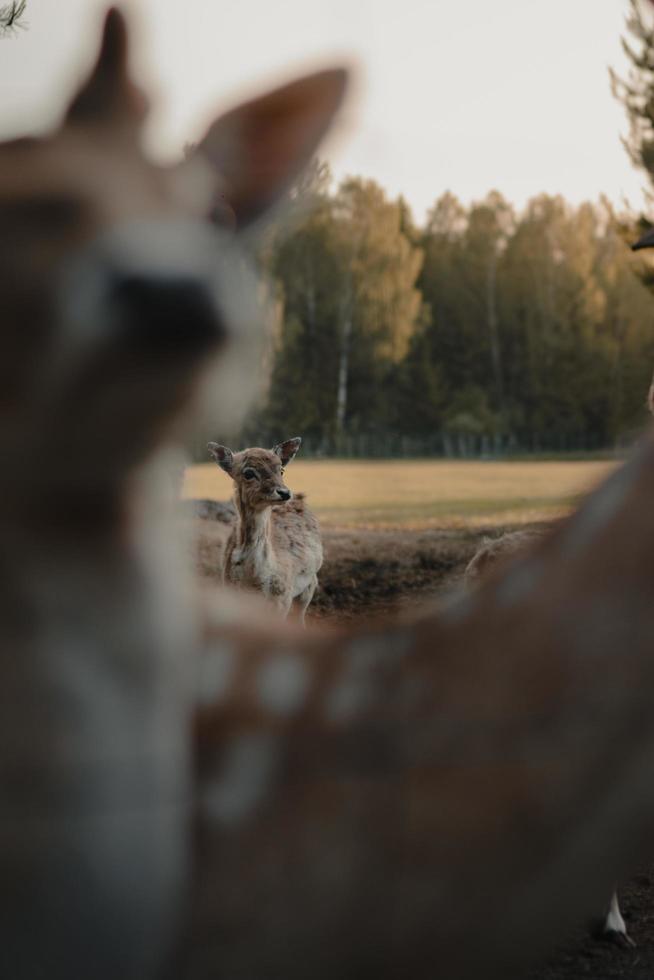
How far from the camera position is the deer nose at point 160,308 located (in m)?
0.20

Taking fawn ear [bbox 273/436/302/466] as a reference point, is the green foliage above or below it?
above

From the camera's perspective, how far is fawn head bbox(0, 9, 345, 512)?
0.20m

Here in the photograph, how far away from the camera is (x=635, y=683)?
236 mm

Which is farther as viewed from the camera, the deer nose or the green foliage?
the green foliage

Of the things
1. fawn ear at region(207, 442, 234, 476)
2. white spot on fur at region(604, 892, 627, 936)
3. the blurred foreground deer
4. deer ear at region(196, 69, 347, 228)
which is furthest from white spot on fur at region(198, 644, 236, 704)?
white spot on fur at region(604, 892, 627, 936)

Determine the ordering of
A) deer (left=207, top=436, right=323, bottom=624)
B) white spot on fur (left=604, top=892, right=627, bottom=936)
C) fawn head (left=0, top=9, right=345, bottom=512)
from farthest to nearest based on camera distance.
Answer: deer (left=207, top=436, right=323, bottom=624) < white spot on fur (left=604, top=892, right=627, bottom=936) < fawn head (left=0, top=9, right=345, bottom=512)

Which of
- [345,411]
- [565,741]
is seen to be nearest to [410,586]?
[345,411]

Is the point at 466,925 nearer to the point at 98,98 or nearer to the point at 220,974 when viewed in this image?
the point at 220,974

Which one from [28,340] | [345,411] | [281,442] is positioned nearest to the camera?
[28,340]

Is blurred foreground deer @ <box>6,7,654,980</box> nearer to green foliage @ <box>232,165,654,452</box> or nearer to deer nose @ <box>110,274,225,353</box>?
deer nose @ <box>110,274,225,353</box>

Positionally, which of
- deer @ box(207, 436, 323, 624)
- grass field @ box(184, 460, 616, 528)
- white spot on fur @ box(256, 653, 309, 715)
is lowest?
deer @ box(207, 436, 323, 624)

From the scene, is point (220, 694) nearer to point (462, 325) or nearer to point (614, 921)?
point (462, 325)

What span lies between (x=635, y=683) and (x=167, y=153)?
17cm

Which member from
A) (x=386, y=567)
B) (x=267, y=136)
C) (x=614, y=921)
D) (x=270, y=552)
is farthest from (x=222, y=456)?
(x=270, y=552)
